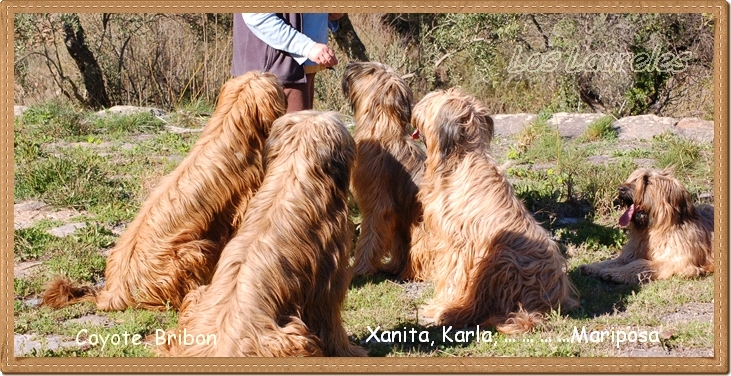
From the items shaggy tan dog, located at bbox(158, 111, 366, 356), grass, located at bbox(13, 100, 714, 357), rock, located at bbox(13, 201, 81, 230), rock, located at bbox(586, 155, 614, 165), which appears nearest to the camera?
shaggy tan dog, located at bbox(158, 111, 366, 356)

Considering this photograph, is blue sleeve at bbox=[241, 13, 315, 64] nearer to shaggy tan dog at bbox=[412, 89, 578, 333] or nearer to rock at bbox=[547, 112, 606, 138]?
shaggy tan dog at bbox=[412, 89, 578, 333]

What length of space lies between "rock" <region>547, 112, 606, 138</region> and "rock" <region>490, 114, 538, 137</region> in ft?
0.96

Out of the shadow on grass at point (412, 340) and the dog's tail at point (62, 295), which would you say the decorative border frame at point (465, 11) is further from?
the dog's tail at point (62, 295)

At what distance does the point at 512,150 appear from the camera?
976cm

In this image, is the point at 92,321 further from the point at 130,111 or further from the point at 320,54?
the point at 130,111

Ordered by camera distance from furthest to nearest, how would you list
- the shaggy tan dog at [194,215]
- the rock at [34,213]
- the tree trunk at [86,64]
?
1. the tree trunk at [86,64]
2. the rock at [34,213]
3. the shaggy tan dog at [194,215]

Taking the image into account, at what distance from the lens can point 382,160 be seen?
6930 millimetres

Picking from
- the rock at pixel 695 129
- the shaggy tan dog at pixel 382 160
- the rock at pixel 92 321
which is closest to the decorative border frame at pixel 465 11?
the rock at pixel 92 321

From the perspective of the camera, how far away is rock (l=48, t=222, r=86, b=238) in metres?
7.59

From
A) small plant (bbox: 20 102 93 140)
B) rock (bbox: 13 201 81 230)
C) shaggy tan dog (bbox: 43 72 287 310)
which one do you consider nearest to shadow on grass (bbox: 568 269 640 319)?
shaggy tan dog (bbox: 43 72 287 310)

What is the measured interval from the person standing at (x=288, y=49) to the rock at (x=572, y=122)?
481 cm

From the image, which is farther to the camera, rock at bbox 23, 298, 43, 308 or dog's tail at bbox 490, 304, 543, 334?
rock at bbox 23, 298, 43, 308

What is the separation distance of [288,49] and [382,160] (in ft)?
3.94

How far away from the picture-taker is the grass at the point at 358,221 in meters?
5.66
